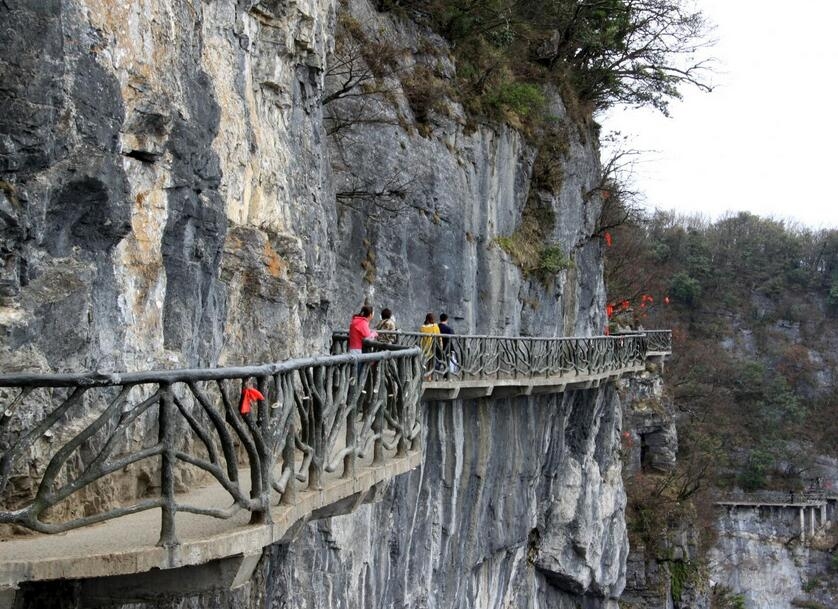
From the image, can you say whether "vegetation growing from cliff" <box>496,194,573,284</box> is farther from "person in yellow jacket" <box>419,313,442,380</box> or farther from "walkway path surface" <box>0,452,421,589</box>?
"walkway path surface" <box>0,452,421,589</box>

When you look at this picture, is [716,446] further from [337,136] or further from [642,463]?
[337,136]

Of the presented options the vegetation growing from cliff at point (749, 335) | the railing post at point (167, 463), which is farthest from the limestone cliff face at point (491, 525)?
the vegetation growing from cliff at point (749, 335)

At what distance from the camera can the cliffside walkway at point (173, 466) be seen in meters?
A: 4.43

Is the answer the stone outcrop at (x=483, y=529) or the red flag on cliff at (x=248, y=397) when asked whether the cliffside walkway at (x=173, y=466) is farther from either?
the stone outcrop at (x=483, y=529)

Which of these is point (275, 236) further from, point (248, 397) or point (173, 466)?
point (173, 466)

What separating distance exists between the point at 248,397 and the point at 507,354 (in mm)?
12810

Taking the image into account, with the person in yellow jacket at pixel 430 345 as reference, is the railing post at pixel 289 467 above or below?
below

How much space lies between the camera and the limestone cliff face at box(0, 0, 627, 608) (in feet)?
18.8

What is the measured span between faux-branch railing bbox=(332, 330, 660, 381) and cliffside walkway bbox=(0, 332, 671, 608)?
4.27m

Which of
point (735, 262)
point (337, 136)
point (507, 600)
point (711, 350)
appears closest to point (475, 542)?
point (507, 600)

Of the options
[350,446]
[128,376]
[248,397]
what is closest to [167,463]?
[128,376]

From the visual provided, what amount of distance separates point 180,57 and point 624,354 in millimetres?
20794

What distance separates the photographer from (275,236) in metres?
9.45

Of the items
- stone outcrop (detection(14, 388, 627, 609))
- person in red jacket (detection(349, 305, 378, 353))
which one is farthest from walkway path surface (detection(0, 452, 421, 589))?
person in red jacket (detection(349, 305, 378, 353))
